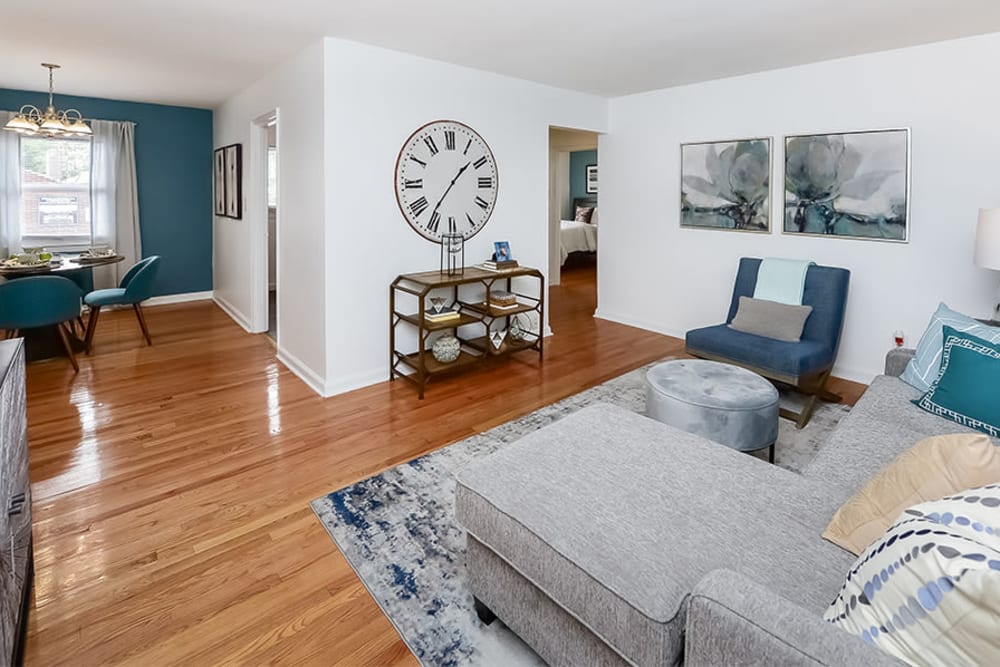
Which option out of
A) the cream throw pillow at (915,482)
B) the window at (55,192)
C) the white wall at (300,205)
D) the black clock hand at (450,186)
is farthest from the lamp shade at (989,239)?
the window at (55,192)

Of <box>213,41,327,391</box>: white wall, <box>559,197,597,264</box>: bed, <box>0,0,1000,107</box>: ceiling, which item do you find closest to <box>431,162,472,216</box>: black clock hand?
<box>0,0,1000,107</box>: ceiling

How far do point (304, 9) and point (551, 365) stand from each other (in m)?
2.88

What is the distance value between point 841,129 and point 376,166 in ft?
10.9

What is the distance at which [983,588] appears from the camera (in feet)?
2.50

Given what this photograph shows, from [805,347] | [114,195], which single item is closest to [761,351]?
[805,347]

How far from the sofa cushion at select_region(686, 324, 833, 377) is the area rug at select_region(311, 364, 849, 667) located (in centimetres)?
36

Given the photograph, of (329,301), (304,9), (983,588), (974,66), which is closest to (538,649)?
(983,588)

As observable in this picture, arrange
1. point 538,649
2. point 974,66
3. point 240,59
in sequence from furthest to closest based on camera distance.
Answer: point 240,59
point 974,66
point 538,649

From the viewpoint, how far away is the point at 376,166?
3.72 meters

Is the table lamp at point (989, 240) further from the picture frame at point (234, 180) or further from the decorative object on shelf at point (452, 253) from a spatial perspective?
the picture frame at point (234, 180)

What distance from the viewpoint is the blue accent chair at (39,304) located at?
3.84 metres

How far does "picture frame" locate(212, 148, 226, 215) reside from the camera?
19.6 feet

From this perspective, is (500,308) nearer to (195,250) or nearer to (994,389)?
(994,389)

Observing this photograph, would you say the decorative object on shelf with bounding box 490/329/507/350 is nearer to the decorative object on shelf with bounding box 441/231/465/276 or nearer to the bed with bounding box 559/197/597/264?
the decorative object on shelf with bounding box 441/231/465/276
